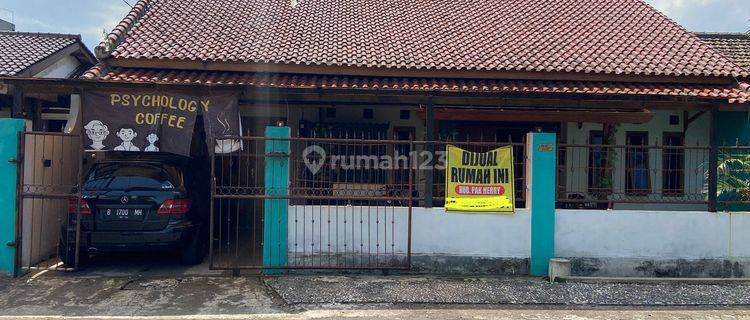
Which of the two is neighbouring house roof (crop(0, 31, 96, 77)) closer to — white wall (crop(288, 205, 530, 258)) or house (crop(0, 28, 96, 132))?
house (crop(0, 28, 96, 132))

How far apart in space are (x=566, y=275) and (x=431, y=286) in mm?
1845

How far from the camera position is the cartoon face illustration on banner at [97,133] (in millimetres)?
6707

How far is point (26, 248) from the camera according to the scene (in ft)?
21.9

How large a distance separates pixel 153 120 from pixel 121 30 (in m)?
3.39

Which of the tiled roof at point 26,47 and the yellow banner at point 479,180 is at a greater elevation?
the tiled roof at point 26,47

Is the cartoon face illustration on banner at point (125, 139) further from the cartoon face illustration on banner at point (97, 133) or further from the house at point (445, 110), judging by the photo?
the house at point (445, 110)

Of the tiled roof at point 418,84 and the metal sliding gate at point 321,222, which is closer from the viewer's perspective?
the metal sliding gate at point 321,222

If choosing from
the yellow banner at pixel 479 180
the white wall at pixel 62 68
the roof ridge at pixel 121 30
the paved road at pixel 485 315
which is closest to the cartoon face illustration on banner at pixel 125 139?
the roof ridge at pixel 121 30

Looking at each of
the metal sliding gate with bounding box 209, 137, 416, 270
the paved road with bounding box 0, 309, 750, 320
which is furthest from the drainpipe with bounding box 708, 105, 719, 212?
the metal sliding gate with bounding box 209, 137, 416, 270

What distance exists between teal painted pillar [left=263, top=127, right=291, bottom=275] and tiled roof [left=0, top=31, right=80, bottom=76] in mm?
5517

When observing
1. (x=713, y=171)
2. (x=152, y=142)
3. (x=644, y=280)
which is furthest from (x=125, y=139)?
(x=713, y=171)

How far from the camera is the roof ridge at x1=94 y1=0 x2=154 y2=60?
8125mm

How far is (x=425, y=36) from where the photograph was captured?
394 inches

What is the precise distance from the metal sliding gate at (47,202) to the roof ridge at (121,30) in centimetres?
161
